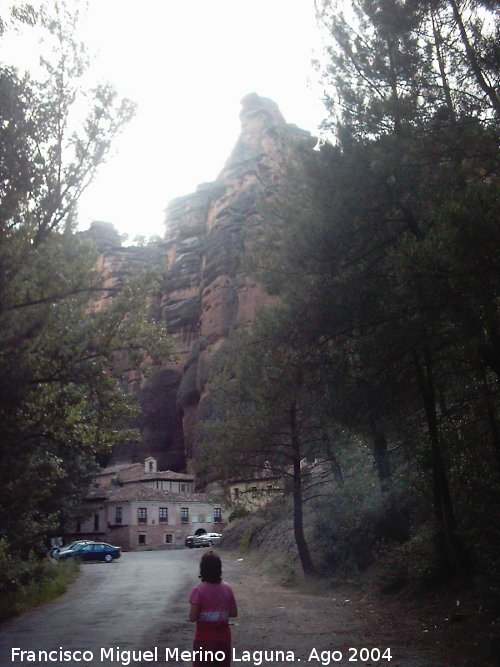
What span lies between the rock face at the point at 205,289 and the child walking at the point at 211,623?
56.4m

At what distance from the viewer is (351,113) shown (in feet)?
41.7

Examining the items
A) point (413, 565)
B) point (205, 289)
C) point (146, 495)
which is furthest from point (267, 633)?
point (205, 289)

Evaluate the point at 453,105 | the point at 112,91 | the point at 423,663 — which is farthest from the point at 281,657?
the point at 112,91

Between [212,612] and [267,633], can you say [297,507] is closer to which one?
[267,633]

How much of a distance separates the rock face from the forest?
4884 centimetres

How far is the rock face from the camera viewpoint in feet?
219

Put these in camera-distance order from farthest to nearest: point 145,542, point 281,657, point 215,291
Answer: point 215,291 < point 145,542 < point 281,657

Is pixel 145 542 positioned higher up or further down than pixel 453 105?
further down

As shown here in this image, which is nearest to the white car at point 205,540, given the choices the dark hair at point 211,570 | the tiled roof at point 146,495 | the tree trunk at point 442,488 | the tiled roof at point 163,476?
the tiled roof at point 146,495

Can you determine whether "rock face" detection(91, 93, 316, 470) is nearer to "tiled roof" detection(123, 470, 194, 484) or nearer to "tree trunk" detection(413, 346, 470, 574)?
"tiled roof" detection(123, 470, 194, 484)

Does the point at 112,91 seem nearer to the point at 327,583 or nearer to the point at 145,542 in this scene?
the point at 327,583

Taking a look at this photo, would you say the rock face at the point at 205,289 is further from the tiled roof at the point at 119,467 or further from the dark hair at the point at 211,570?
the dark hair at the point at 211,570

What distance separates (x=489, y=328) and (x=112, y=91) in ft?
33.3

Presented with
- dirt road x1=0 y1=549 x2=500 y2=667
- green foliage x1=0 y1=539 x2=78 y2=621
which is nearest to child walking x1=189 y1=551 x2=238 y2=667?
dirt road x1=0 y1=549 x2=500 y2=667
